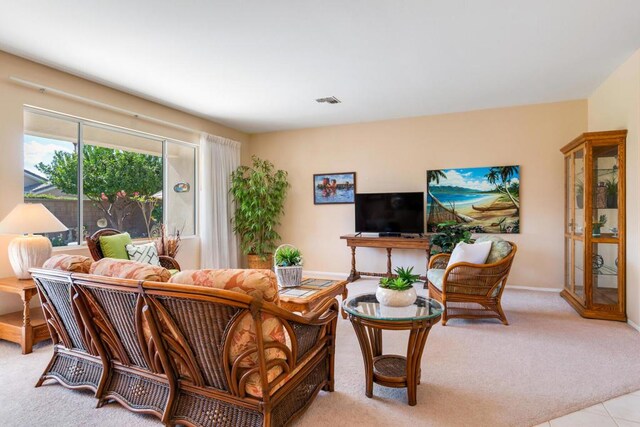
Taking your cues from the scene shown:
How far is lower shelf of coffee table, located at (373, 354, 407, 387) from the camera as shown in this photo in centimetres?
210

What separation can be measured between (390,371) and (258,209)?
13.2 feet

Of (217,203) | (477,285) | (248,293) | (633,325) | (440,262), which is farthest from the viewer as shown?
(217,203)

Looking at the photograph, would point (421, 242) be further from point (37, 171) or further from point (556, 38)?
point (37, 171)

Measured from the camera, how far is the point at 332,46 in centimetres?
314

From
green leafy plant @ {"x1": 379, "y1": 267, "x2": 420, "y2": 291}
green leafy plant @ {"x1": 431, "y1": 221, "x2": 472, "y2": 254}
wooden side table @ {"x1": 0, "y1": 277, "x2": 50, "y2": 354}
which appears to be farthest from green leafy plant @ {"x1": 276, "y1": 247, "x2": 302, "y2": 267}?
green leafy plant @ {"x1": 431, "y1": 221, "x2": 472, "y2": 254}

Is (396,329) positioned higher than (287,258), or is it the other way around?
(287,258)

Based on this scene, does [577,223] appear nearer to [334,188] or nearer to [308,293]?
[308,293]

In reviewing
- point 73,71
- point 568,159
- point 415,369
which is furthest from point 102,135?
point 568,159

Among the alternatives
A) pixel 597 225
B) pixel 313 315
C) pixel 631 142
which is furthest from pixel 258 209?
pixel 631 142

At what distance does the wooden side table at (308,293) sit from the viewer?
2.73 meters

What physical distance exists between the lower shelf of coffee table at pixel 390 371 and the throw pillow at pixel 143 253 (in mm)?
2550

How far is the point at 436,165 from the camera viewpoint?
536cm

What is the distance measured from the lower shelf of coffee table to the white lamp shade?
9.62 feet

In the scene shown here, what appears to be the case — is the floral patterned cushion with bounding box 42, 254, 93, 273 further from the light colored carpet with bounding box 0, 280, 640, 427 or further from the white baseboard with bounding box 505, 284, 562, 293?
the white baseboard with bounding box 505, 284, 562, 293
